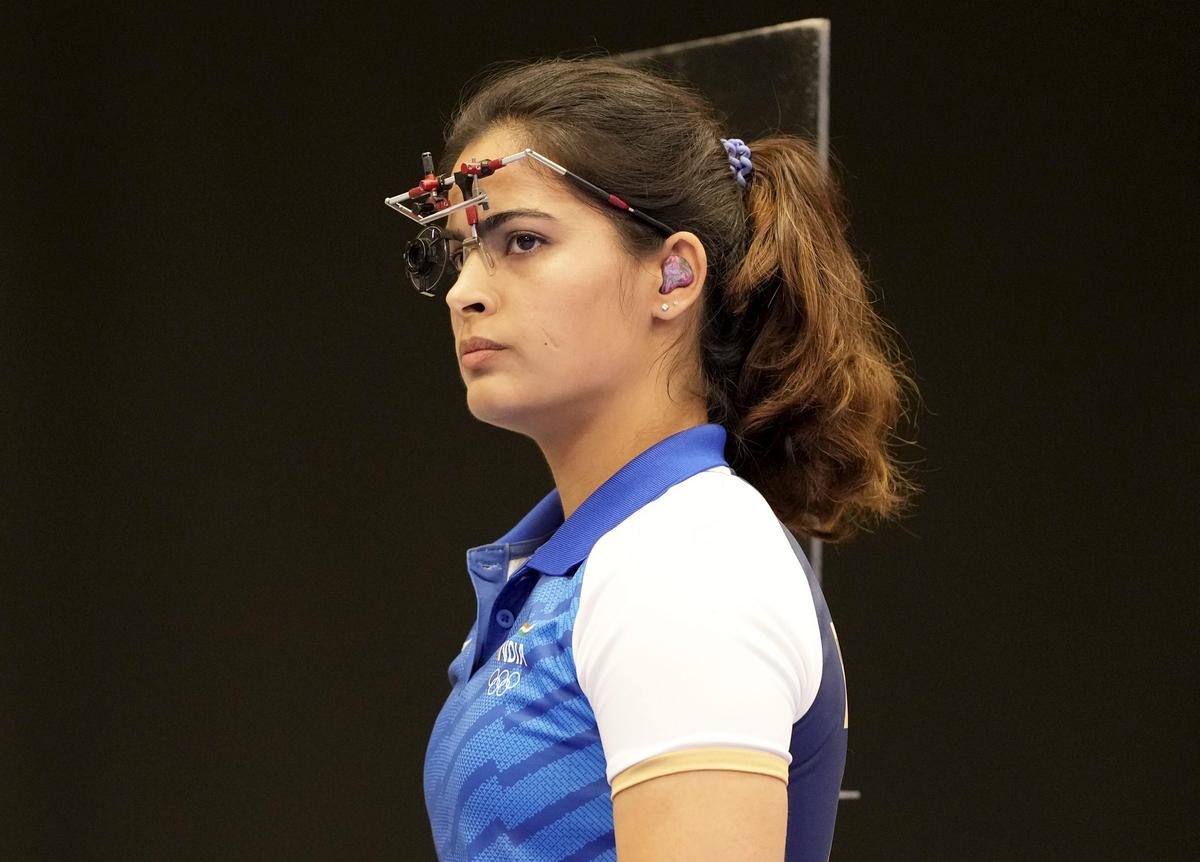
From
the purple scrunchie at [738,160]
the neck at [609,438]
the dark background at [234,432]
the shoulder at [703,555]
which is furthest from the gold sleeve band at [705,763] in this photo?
the dark background at [234,432]

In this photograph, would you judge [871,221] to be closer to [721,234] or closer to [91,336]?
[721,234]

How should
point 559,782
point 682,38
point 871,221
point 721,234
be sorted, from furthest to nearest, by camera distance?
point 682,38 < point 871,221 < point 721,234 < point 559,782

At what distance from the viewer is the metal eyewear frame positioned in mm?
1367

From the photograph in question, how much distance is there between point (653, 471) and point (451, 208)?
314 millimetres

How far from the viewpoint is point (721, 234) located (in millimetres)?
1458

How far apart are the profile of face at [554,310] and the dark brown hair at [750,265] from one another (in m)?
0.03

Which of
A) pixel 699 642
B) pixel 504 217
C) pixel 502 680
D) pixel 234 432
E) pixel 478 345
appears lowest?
pixel 234 432

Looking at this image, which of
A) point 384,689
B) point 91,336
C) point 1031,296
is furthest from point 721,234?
point 91,336

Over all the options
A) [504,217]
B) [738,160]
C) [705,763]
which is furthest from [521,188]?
[705,763]

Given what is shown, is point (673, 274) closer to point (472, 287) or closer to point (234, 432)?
point (472, 287)

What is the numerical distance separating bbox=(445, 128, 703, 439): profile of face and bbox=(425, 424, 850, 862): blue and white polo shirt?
0.09 meters

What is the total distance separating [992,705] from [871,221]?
798 mm

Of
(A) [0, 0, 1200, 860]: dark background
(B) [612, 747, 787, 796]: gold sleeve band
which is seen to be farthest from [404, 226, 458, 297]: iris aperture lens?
(A) [0, 0, 1200, 860]: dark background

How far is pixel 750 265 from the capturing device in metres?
1.44
